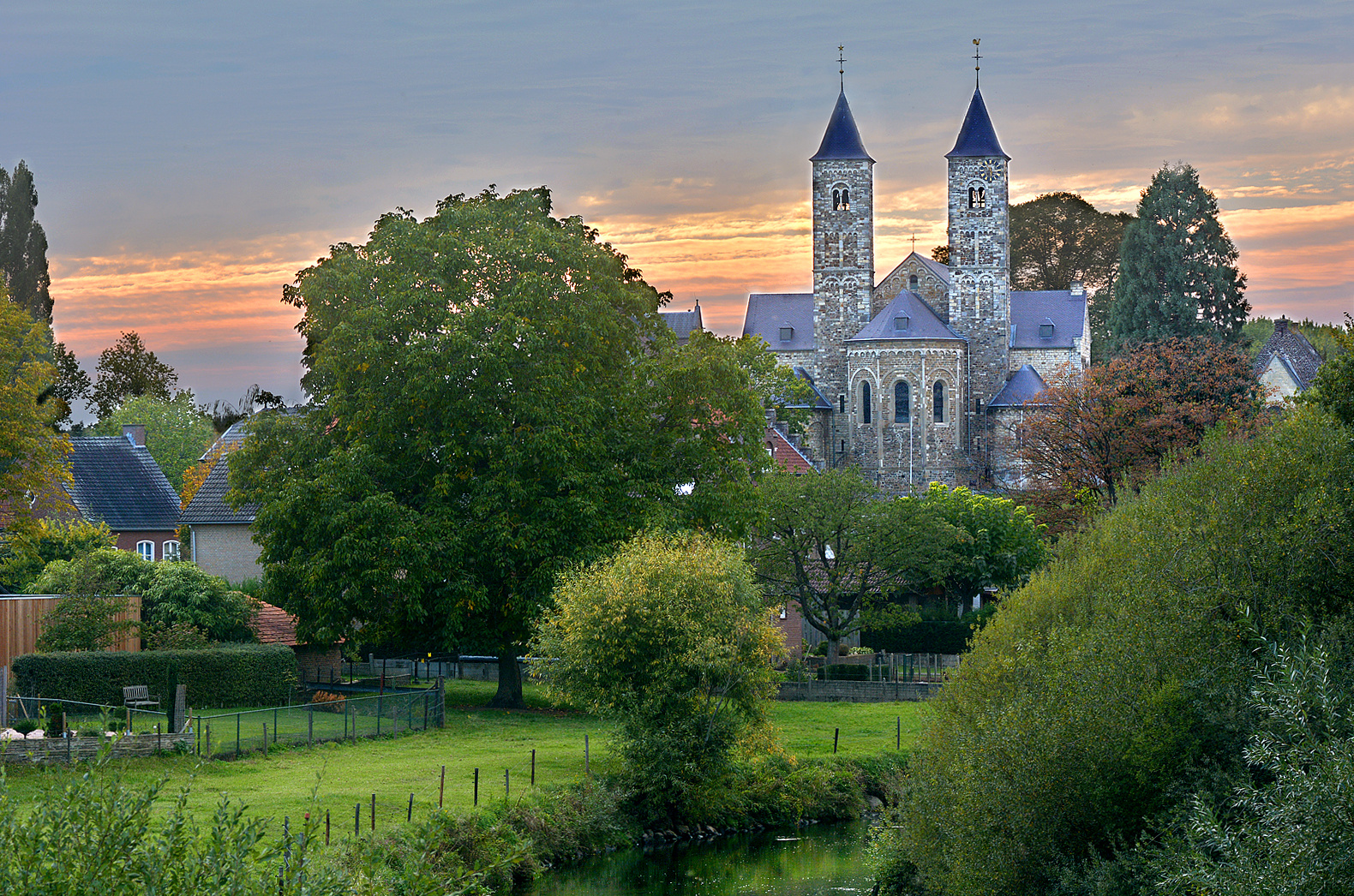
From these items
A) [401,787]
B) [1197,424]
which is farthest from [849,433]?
[401,787]

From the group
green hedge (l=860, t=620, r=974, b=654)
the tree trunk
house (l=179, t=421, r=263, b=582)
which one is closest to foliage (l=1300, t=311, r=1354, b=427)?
the tree trunk

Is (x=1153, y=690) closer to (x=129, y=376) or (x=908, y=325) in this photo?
(x=908, y=325)

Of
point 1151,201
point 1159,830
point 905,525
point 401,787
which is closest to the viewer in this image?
point 1159,830

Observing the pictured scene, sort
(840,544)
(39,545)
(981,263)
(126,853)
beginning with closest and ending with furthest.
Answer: (126,853) < (39,545) < (840,544) < (981,263)

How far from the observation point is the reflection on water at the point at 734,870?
24141 mm

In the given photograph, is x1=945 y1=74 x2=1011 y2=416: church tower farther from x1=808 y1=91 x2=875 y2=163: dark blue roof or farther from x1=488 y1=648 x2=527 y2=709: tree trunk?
x1=488 y1=648 x2=527 y2=709: tree trunk

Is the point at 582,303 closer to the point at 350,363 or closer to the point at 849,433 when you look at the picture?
the point at 350,363

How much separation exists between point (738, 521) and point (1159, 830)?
62.9ft

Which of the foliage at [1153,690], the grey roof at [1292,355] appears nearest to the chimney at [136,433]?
the foliage at [1153,690]

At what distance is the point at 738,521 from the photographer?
117 feet

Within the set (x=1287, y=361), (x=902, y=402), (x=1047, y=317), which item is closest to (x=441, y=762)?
(x=902, y=402)

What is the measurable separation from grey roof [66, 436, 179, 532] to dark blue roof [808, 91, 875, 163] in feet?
138

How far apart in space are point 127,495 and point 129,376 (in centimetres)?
4433

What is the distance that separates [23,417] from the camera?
30.1 meters
